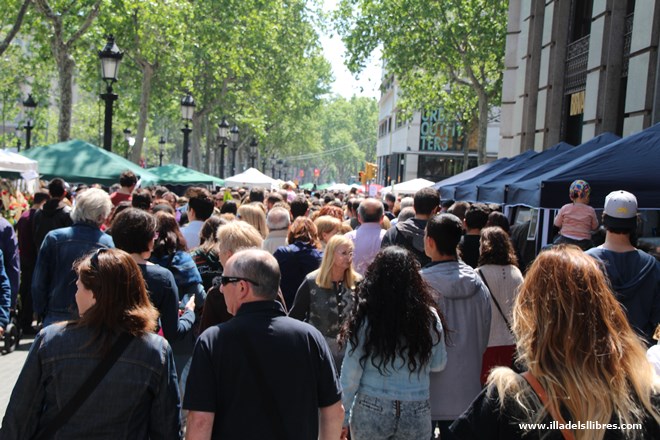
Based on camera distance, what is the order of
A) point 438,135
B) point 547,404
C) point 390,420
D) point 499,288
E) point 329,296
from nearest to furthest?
point 547,404 → point 390,420 → point 329,296 → point 499,288 → point 438,135

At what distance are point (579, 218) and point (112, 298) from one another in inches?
258

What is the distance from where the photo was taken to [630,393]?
2.41 metres

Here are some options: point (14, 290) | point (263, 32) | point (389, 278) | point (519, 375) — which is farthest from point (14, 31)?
point (263, 32)

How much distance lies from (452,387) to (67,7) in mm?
20740

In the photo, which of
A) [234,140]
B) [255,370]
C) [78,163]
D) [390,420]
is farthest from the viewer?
[234,140]

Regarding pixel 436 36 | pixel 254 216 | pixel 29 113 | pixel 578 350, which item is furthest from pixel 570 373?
pixel 29 113

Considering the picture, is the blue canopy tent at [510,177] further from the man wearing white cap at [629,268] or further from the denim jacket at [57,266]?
the denim jacket at [57,266]

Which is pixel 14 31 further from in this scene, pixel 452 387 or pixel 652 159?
pixel 452 387

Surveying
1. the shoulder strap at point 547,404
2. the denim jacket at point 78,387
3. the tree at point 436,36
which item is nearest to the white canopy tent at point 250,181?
the tree at point 436,36

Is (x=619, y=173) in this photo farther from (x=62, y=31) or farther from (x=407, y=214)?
(x=62, y=31)

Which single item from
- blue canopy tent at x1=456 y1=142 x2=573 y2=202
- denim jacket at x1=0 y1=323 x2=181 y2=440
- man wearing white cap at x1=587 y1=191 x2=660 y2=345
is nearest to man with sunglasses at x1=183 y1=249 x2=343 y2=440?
denim jacket at x1=0 y1=323 x2=181 y2=440

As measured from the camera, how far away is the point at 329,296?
5.59 m

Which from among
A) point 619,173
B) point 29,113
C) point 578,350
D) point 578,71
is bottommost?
point 578,350

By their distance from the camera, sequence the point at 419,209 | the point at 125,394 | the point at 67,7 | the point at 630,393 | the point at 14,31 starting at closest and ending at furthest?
the point at 630,393 < the point at 125,394 < the point at 419,209 < the point at 14,31 < the point at 67,7
